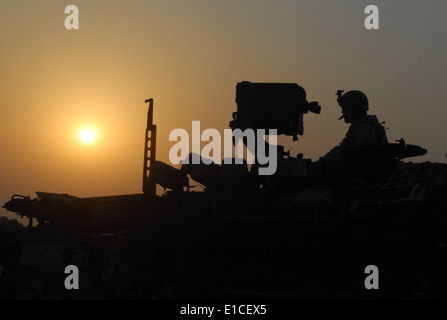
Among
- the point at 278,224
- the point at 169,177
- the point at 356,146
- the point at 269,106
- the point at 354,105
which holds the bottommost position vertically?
the point at 278,224

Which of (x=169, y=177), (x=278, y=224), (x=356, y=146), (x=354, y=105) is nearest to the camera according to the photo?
(x=278, y=224)

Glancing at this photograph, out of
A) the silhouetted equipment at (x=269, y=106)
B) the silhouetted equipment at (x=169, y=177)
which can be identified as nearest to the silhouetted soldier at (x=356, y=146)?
the silhouetted equipment at (x=269, y=106)

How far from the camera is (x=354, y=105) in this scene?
10195 mm

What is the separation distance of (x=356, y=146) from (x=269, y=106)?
1573 mm

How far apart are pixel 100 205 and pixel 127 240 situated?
1.10 metres

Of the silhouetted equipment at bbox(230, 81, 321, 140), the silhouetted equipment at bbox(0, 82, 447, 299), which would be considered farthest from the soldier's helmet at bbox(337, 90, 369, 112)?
the silhouetted equipment at bbox(230, 81, 321, 140)

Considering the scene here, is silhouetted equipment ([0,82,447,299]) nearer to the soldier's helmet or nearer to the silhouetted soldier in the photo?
the silhouetted soldier

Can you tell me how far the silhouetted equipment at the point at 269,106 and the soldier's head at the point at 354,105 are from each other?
83 centimetres

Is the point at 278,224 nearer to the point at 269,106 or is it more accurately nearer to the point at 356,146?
the point at 356,146

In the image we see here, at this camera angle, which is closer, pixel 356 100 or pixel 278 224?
pixel 278 224

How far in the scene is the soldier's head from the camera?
10195 mm

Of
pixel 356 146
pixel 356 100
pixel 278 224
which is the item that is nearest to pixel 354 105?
pixel 356 100

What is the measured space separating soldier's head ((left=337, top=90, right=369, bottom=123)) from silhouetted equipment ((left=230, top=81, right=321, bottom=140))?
0.83 meters
